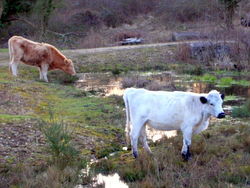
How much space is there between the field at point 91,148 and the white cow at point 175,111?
0.51m

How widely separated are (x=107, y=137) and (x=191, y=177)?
155 inches

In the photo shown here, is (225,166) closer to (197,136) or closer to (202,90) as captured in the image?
(197,136)

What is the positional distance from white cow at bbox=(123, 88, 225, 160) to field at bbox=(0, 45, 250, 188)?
51 cm

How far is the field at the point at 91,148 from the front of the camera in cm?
827

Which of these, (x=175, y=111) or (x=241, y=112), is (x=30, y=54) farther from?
(x=175, y=111)

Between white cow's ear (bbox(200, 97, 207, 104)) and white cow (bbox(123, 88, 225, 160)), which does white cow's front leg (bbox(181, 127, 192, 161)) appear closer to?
white cow (bbox(123, 88, 225, 160))

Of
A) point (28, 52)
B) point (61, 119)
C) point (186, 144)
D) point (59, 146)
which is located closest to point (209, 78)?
point (28, 52)

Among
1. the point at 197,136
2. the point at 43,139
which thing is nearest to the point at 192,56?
the point at 197,136

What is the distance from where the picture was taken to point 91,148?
10602 millimetres

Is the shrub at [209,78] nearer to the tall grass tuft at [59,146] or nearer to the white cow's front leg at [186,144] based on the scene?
the white cow's front leg at [186,144]

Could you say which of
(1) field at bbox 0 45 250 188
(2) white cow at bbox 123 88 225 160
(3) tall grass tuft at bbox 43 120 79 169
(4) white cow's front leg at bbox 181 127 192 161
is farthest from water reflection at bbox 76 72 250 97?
(3) tall grass tuft at bbox 43 120 79 169

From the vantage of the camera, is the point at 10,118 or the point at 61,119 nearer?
the point at 10,118

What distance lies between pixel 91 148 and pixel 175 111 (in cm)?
229

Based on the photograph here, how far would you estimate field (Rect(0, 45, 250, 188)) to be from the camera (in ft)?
27.1
